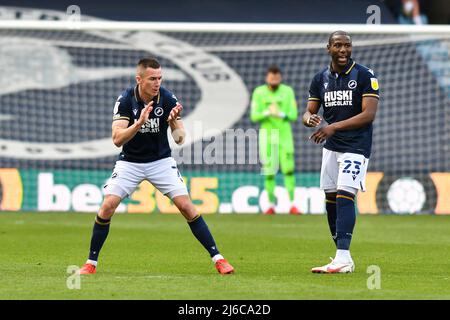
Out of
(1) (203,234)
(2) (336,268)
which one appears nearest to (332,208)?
(2) (336,268)

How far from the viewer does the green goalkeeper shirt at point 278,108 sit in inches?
744

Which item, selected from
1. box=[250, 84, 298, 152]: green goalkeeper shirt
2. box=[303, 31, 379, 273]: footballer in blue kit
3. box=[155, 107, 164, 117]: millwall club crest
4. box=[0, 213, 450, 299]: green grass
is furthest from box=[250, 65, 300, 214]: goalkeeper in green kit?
box=[155, 107, 164, 117]: millwall club crest

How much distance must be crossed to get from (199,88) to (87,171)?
10.2 feet

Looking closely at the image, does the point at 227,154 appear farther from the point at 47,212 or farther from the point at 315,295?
the point at 315,295

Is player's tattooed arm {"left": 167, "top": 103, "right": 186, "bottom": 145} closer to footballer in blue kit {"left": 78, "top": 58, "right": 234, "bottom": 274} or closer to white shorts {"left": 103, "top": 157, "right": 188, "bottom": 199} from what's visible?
footballer in blue kit {"left": 78, "top": 58, "right": 234, "bottom": 274}

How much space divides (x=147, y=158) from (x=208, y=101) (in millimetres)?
12235

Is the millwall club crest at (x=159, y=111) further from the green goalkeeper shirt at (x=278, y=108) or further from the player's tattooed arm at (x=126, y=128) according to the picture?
the green goalkeeper shirt at (x=278, y=108)

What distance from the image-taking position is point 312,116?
10273 mm

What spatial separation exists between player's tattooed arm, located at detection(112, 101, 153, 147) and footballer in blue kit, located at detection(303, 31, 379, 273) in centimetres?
160

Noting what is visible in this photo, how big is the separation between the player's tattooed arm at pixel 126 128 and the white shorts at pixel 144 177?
1.20ft

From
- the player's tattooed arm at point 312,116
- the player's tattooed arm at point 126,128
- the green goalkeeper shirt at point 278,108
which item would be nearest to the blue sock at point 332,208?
the player's tattooed arm at point 312,116

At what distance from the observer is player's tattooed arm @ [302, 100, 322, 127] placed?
10219 mm
